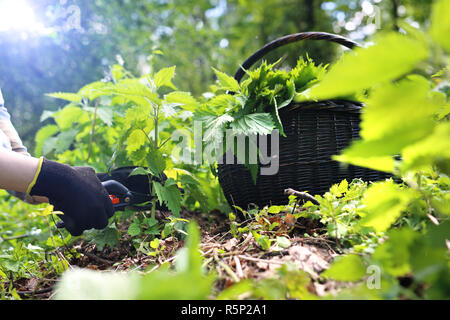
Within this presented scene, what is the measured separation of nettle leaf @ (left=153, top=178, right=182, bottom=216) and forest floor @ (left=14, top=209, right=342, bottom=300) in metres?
0.11

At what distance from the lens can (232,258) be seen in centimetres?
82

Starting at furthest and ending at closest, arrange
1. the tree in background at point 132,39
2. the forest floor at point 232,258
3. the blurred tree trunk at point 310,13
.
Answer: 1. the blurred tree trunk at point 310,13
2. the tree in background at point 132,39
3. the forest floor at point 232,258

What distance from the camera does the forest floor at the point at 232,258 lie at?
684 mm

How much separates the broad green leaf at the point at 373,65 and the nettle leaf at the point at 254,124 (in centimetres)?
70

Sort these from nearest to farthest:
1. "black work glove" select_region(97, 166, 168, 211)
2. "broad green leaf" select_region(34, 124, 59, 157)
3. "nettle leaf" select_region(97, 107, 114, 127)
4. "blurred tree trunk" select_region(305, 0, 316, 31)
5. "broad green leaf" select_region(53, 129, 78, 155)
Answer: "black work glove" select_region(97, 166, 168, 211)
"nettle leaf" select_region(97, 107, 114, 127)
"broad green leaf" select_region(53, 129, 78, 155)
"broad green leaf" select_region(34, 124, 59, 157)
"blurred tree trunk" select_region(305, 0, 316, 31)

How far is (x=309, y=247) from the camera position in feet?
2.70

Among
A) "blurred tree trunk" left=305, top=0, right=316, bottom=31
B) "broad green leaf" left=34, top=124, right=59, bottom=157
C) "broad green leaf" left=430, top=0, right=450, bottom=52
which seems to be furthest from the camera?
"blurred tree trunk" left=305, top=0, right=316, bottom=31

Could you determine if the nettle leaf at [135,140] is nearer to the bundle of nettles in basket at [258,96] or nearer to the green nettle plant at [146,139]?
the green nettle plant at [146,139]

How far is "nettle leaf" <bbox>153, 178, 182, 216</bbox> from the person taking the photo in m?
1.16

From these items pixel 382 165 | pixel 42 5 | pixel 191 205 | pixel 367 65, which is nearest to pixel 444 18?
pixel 367 65

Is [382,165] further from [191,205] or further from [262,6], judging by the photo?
[262,6]

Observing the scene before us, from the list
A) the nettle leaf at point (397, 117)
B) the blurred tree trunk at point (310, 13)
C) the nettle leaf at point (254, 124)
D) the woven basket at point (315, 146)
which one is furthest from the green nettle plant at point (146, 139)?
the blurred tree trunk at point (310, 13)

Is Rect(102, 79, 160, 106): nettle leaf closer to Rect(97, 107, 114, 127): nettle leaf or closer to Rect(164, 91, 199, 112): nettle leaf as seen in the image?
Rect(164, 91, 199, 112): nettle leaf

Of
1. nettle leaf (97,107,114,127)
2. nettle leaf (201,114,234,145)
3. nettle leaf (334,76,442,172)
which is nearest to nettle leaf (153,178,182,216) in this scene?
nettle leaf (201,114,234,145)
